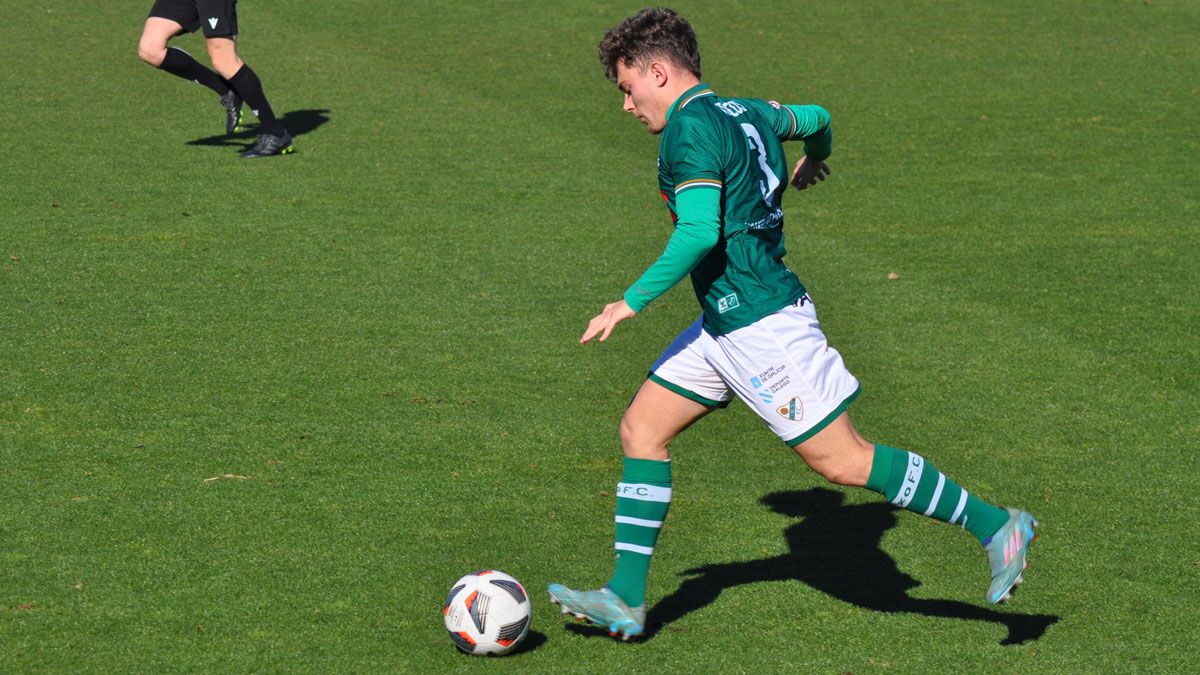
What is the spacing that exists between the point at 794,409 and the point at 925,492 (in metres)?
0.58

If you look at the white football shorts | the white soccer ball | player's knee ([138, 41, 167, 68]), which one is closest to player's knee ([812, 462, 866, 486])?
the white football shorts

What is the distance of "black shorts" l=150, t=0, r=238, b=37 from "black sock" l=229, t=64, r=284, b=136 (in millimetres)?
353

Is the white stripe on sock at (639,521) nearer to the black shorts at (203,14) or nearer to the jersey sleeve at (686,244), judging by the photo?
the jersey sleeve at (686,244)

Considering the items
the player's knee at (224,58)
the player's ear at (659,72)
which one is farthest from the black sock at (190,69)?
the player's ear at (659,72)

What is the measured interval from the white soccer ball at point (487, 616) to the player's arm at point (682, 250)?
986 millimetres

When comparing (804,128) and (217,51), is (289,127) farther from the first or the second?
(804,128)

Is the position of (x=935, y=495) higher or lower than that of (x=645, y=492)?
higher

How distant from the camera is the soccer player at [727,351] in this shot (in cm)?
489

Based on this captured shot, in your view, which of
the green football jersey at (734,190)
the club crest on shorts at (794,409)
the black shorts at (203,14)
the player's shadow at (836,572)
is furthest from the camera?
the black shorts at (203,14)

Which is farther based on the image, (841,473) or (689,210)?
(841,473)

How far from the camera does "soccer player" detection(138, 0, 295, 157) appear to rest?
462 inches

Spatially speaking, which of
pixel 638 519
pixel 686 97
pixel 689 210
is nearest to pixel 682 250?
pixel 689 210

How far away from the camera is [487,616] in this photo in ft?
16.2

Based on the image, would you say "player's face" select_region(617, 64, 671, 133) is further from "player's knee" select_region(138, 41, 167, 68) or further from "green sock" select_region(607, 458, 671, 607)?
"player's knee" select_region(138, 41, 167, 68)
